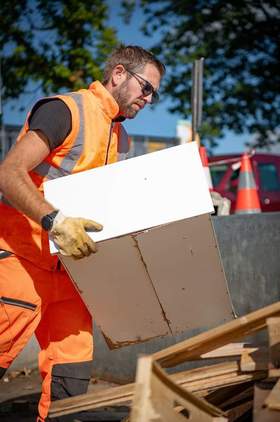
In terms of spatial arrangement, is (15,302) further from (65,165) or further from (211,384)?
(211,384)

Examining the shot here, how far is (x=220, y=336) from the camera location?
2.16m

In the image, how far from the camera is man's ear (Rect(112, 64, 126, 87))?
117 inches

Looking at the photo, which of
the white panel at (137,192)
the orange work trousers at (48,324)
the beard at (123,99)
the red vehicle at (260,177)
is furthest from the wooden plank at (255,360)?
the red vehicle at (260,177)

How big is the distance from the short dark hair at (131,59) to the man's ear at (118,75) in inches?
0.8

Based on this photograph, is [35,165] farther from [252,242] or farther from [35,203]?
[252,242]

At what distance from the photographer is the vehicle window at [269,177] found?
12.1 m

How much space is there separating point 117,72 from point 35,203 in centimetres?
82

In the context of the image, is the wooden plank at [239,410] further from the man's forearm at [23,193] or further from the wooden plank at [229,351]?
the man's forearm at [23,193]

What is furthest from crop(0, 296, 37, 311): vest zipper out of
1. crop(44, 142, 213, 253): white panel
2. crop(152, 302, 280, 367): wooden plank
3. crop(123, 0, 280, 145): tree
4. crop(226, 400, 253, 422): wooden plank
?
crop(123, 0, 280, 145): tree

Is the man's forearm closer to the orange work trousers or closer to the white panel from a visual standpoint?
the white panel

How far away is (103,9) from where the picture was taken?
583 inches

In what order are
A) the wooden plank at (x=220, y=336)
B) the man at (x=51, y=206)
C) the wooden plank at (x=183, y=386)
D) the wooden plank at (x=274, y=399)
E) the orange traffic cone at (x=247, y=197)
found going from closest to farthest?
the wooden plank at (x=274, y=399) < the wooden plank at (x=220, y=336) < the wooden plank at (x=183, y=386) < the man at (x=51, y=206) < the orange traffic cone at (x=247, y=197)

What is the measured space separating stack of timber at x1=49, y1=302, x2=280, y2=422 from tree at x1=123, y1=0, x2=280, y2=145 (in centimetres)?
1861

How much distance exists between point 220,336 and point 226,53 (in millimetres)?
20681
